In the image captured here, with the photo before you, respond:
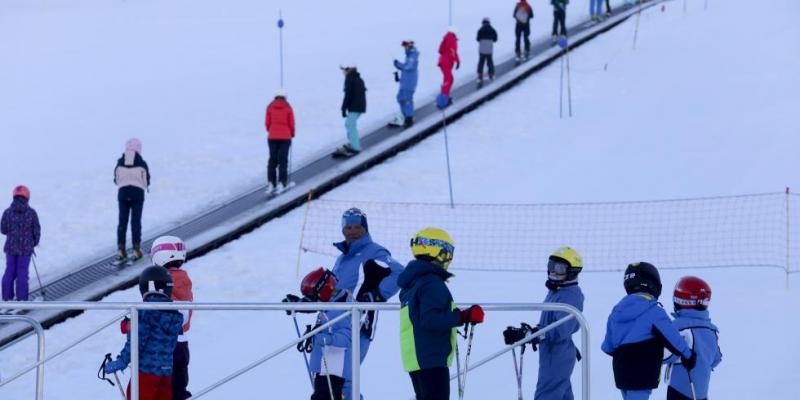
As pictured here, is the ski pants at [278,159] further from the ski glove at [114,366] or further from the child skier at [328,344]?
the ski glove at [114,366]

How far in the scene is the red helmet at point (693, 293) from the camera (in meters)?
7.16

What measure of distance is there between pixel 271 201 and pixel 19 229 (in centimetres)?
390

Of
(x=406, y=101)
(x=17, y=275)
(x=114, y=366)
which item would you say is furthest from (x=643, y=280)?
(x=406, y=101)

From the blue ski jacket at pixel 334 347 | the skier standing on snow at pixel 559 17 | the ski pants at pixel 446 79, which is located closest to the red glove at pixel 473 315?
the blue ski jacket at pixel 334 347

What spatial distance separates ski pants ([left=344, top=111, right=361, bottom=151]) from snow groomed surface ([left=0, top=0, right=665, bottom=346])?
0.59 ft

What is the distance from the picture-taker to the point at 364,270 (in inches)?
295

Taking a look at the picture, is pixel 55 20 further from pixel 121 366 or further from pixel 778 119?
pixel 121 366

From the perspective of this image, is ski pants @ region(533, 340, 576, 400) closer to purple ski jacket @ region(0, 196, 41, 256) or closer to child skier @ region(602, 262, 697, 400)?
child skier @ region(602, 262, 697, 400)

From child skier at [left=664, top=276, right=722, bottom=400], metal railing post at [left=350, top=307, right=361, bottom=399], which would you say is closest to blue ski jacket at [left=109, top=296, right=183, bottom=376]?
metal railing post at [left=350, top=307, right=361, bottom=399]

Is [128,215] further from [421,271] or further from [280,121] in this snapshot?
[421,271]

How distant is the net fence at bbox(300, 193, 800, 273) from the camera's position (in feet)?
42.4

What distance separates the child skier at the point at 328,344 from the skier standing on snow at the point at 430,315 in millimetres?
720

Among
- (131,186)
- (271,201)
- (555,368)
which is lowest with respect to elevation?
(555,368)

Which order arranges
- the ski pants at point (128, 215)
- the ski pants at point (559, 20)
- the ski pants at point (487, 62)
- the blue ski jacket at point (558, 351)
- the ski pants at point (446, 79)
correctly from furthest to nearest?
1. the ski pants at point (559, 20)
2. the ski pants at point (487, 62)
3. the ski pants at point (446, 79)
4. the ski pants at point (128, 215)
5. the blue ski jacket at point (558, 351)
